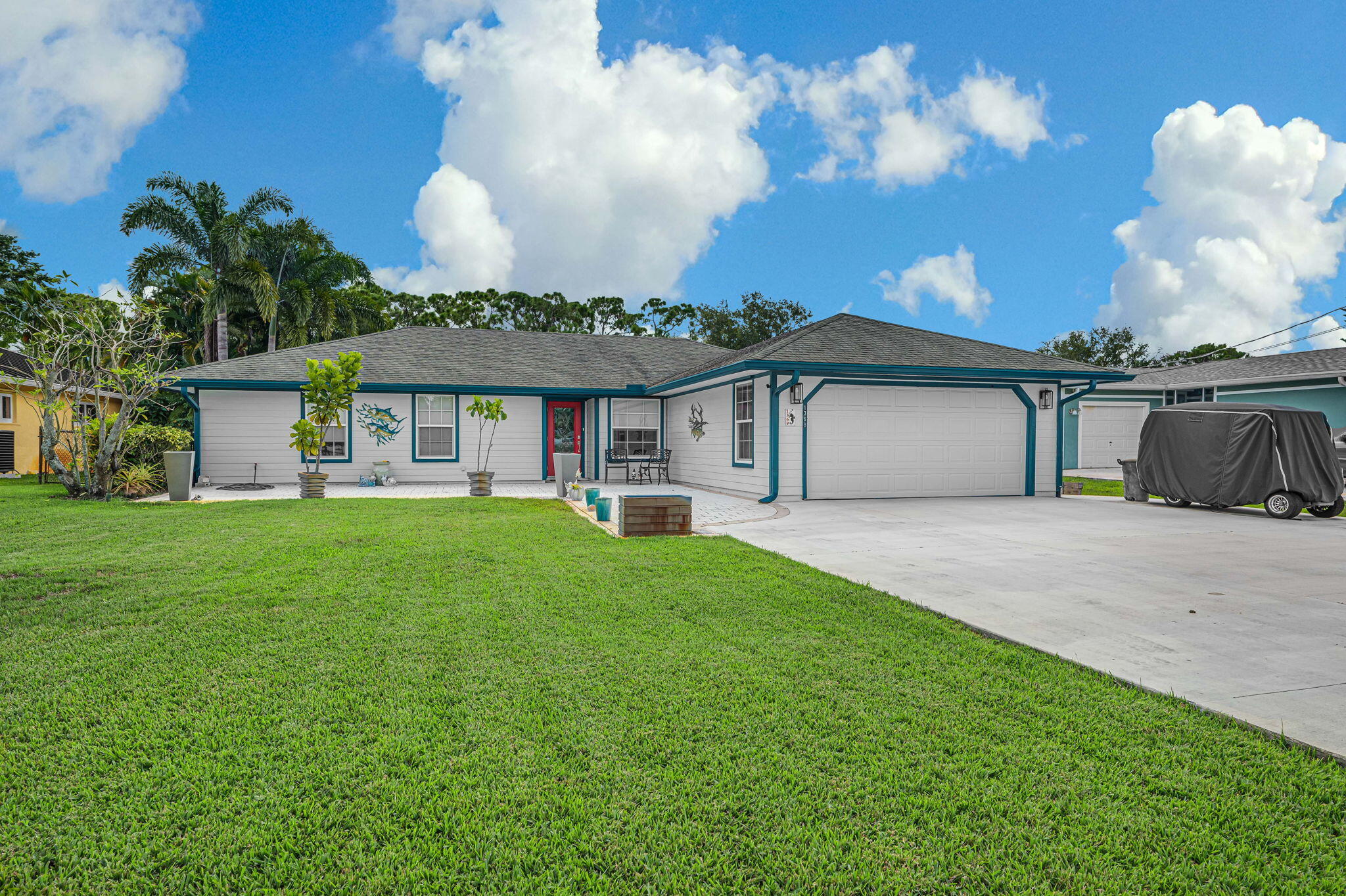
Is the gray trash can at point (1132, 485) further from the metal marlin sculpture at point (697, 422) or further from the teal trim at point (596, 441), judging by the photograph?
the teal trim at point (596, 441)

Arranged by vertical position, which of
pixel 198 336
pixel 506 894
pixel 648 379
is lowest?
pixel 506 894

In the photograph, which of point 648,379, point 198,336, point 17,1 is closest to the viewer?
point 17,1

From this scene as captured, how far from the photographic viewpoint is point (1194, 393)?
2022 centimetres

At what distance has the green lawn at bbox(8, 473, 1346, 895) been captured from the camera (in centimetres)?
184

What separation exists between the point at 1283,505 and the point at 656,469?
11749 mm

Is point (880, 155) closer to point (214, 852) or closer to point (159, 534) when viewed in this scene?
point (159, 534)

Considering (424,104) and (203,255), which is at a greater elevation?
(424,104)

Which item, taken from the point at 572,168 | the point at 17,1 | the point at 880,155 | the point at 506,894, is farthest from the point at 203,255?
the point at 506,894

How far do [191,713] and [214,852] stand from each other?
112cm

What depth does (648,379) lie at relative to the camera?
701 inches

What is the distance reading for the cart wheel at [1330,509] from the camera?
34.2 feet

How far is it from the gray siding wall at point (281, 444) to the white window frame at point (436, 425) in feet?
0.31

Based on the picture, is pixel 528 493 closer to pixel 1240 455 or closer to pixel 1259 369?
pixel 1240 455

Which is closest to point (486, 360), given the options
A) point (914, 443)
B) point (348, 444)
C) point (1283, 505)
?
point (348, 444)
